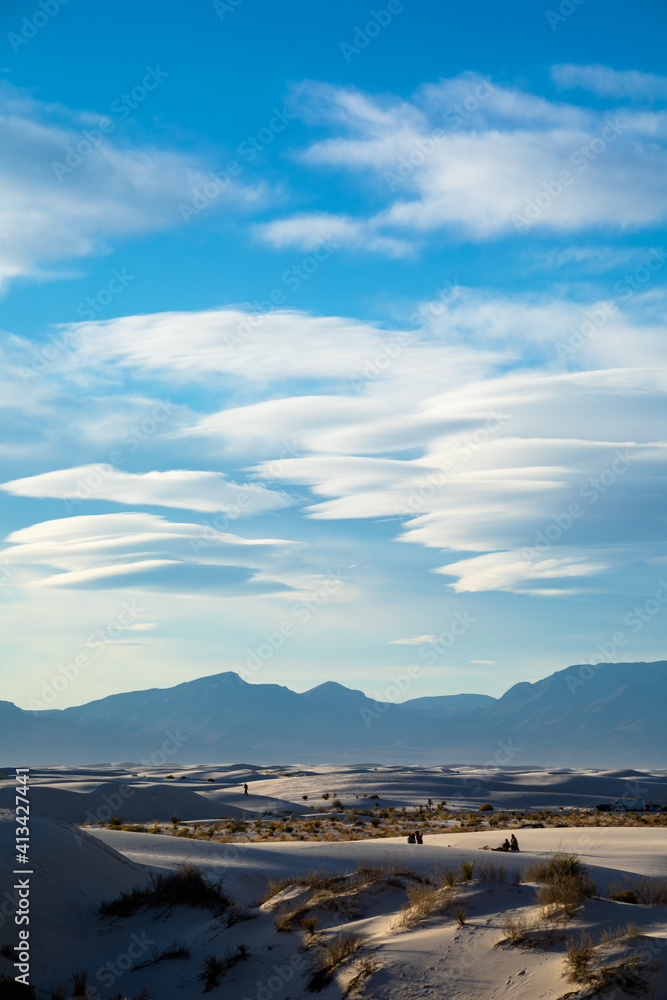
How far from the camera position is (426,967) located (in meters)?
10.5

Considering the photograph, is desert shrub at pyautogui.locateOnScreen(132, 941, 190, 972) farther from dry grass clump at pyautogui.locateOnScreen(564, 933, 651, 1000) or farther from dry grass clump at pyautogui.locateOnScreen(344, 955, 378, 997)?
dry grass clump at pyautogui.locateOnScreen(564, 933, 651, 1000)

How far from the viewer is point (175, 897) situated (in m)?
15.3

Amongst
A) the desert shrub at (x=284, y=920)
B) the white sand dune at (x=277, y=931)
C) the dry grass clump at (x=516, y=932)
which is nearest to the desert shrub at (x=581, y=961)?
the white sand dune at (x=277, y=931)

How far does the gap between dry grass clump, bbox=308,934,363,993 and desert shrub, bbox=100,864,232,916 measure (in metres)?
3.78

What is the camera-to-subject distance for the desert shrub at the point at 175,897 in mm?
14961

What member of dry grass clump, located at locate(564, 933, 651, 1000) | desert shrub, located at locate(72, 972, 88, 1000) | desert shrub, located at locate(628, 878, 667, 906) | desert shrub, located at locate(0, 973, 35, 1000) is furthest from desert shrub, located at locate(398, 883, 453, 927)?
desert shrub, located at locate(0, 973, 35, 1000)

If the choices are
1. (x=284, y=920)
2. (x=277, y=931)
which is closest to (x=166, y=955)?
(x=277, y=931)

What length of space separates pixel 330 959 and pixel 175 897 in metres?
5.10

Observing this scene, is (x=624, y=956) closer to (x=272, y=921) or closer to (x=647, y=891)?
(x=647, y=891)

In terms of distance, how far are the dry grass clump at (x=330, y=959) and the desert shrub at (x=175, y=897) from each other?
378cm

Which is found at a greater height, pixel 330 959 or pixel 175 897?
pixel 330 959

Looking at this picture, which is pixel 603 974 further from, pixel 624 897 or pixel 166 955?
pixel 166 955

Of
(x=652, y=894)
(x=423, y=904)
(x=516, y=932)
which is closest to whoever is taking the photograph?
(x=516, y=932)

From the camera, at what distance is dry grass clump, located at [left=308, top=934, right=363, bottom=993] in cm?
1088
